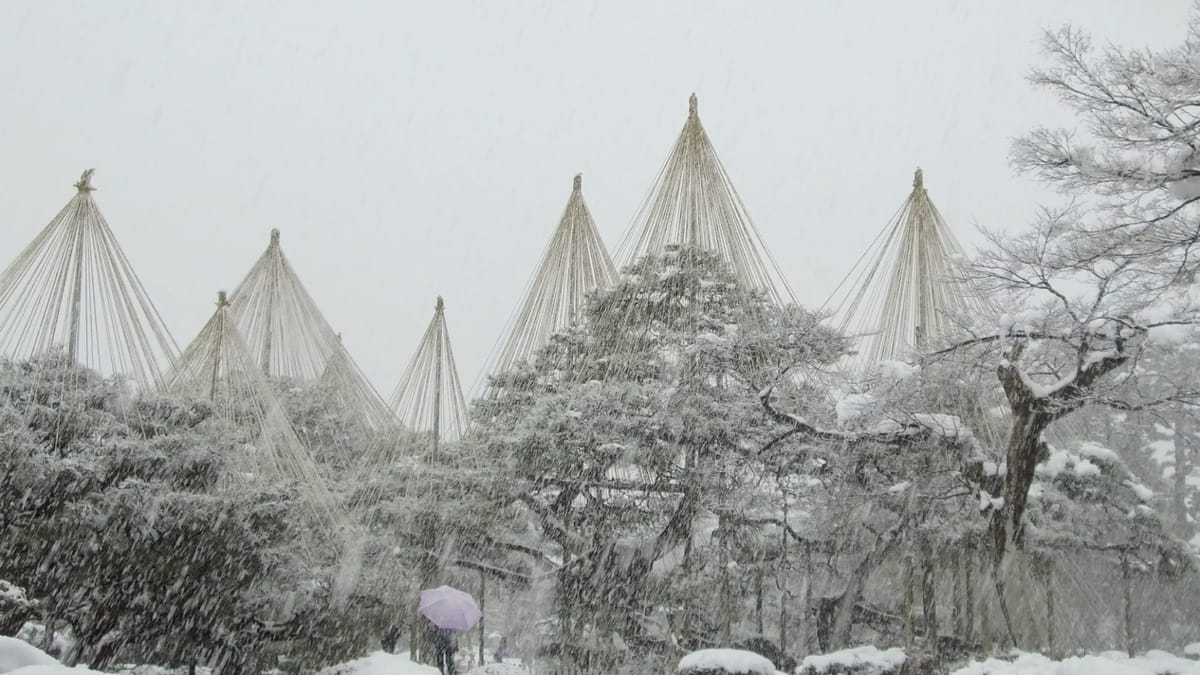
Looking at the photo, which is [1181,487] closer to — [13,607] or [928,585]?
[928,585]

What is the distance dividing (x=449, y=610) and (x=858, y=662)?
4.09 metres

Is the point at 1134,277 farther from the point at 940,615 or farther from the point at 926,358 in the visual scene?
the point at 940,615

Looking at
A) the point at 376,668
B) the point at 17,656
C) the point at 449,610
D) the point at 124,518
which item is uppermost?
the point at 124,518

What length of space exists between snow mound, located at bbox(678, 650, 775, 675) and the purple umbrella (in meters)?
3.52

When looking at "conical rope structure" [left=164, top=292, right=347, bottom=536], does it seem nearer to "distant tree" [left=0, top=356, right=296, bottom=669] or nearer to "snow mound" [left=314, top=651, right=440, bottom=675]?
"distant tree" [left=0, top=356, right=296, bottom=669]

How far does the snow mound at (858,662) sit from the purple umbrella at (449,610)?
349 cm

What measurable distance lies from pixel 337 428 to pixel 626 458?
6.44 meters

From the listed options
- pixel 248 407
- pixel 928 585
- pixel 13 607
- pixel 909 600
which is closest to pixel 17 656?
pixel 13 607

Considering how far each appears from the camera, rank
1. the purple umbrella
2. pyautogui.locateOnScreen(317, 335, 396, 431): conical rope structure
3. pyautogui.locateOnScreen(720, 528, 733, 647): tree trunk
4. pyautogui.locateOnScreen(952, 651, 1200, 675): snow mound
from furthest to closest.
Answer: pyautogui.locateOnScreen(317, 335, 396, 431): conical rope structure → pyautogui.locateOnScreen(720, 528, 733, 647): tree trunk → the purple umbrella → pyautogui.locateOnScreen(952, 651, 1200, 675): snow mound

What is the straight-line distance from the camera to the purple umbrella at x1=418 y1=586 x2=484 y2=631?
894cm

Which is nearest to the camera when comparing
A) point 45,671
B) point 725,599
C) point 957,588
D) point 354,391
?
point 45,671

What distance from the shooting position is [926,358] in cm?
745

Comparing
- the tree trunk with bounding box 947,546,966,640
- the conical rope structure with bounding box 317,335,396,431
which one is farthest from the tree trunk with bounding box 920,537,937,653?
the conical rope structure with bounding box 317,335,396,431

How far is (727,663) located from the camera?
5.95 meters
